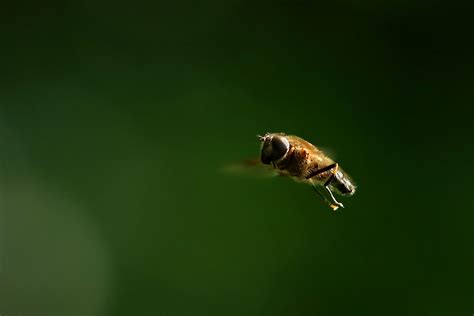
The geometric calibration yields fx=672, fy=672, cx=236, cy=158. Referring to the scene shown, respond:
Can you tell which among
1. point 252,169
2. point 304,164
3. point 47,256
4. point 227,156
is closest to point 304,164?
point 304,164

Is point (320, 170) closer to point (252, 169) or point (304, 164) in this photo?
point (304, 164)

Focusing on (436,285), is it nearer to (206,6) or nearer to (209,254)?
A: (209,254)

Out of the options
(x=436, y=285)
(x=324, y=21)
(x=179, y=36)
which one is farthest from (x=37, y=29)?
(x=436, y=285)

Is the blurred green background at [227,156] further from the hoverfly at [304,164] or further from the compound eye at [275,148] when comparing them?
the compound eye at [275,148]

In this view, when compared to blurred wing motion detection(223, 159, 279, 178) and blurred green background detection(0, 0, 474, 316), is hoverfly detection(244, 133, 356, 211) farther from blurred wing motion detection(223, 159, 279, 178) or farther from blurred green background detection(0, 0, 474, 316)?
blurred green background detection(0, 0, 474, 316)

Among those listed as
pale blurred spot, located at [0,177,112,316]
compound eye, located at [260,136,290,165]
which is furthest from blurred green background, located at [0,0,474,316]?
compound eye, located at [260,136,290,165]

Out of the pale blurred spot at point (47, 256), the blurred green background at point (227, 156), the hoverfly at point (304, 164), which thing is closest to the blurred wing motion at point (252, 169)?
the hoverfly at point (304, 164)
